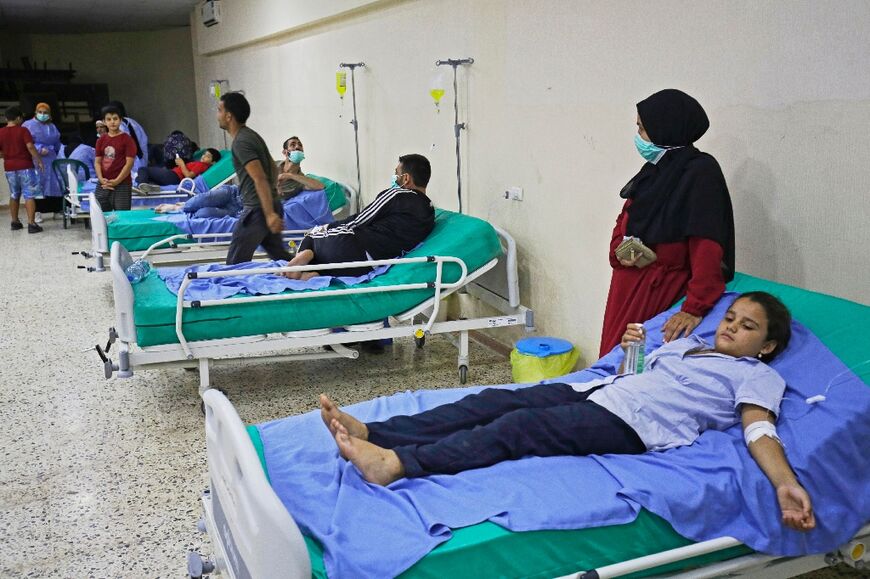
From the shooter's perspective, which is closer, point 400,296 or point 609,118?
point 609,118

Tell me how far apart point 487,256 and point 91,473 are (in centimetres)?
222

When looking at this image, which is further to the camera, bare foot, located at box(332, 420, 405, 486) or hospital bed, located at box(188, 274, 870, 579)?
bare foot, located at box(332, 420, 405, 486)

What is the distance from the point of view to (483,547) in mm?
1796

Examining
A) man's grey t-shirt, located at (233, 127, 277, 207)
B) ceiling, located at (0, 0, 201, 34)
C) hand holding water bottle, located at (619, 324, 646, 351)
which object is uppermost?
A: ceiling, located at (0, 0, 201, 34)

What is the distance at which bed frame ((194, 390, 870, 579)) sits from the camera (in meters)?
1.55

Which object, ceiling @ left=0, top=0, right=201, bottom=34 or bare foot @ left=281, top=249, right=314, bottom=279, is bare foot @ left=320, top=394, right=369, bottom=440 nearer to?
bare foot @ left=281, top=249, right=314, bottom=279

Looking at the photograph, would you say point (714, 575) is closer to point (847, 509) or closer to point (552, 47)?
point (847, 509)

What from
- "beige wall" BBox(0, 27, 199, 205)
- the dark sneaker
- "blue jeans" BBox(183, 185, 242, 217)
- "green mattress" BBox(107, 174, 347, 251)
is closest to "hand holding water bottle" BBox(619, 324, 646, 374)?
"green mattress" BBox(107, 174, 347, 251)

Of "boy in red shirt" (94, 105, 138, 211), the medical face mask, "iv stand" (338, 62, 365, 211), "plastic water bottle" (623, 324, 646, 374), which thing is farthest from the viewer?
"boy in red shirt" (94, 105, 138, 211)

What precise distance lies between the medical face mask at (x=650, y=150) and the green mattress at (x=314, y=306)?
1.44 meters

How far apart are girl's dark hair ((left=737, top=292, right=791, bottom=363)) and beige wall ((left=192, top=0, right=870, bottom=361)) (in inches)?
16.2

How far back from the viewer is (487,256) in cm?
416

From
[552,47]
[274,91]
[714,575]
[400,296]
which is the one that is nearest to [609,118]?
[552,47]

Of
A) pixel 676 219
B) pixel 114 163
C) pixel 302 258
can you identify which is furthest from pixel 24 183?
pixel 676 219
